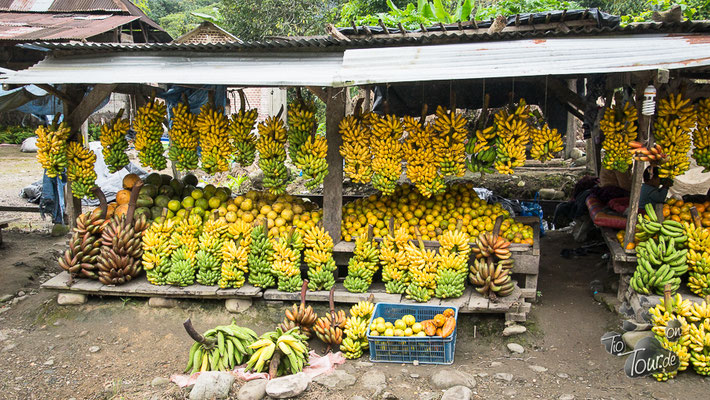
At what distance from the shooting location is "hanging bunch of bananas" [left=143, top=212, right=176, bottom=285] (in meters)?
6.25

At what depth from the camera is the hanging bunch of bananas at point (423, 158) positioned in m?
5.75

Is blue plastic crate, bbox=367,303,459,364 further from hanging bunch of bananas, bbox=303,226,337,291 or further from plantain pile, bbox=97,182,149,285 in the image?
plantain pile, bbox=97,182,149,285

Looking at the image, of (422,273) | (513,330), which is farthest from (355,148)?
(513,330)

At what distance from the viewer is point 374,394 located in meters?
4.52

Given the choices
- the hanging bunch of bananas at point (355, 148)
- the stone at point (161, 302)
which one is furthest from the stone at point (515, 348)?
the stone at point (161, 302)

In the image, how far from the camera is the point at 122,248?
629cm

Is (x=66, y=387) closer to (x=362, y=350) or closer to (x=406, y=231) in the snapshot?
(x=362, y=350)

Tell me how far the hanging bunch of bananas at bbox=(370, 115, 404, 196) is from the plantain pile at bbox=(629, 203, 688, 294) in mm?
2467

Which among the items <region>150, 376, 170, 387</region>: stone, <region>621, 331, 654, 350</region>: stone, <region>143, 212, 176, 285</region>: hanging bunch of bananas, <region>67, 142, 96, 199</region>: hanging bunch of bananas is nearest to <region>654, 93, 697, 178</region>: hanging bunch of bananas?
<region>621, 331, 654, 350</region>: stone

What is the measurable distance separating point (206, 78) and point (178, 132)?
43.1 inches

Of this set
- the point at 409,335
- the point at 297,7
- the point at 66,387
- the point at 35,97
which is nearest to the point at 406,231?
the point at 409,335

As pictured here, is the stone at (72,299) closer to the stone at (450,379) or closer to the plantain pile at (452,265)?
the plantain pile at (452,265)

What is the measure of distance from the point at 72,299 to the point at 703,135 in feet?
22.5

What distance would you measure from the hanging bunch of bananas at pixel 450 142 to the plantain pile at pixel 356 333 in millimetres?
1661
